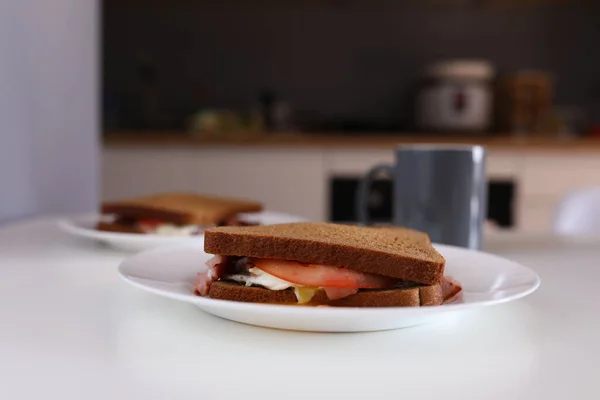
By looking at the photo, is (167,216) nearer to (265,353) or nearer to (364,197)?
(364,197)

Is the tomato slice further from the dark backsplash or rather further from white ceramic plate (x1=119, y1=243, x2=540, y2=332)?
the dark backsplash

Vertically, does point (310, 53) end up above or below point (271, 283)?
above

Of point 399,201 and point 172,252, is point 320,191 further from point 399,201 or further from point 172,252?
point 172,252

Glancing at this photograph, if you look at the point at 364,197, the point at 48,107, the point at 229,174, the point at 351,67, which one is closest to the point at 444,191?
the point at 364,197

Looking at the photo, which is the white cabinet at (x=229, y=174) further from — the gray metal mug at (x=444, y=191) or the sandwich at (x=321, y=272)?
the sandwich at (x=321, y=272)

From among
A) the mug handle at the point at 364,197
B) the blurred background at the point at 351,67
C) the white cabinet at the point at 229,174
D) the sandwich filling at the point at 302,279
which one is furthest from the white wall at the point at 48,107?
the blurred background at the point at 351,67

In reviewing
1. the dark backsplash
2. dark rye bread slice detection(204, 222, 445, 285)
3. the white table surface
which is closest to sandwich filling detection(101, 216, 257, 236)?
the white table surface
